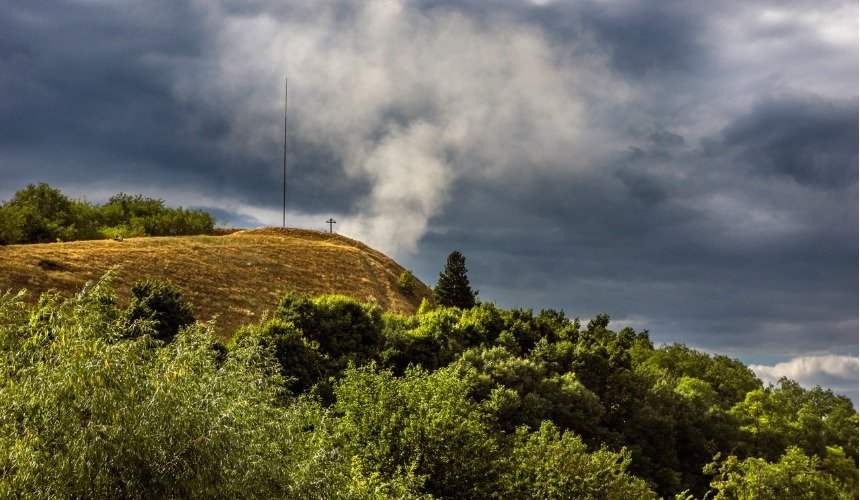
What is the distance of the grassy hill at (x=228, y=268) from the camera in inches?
2643

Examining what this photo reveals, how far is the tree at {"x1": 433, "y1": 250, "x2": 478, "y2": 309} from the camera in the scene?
83750mm

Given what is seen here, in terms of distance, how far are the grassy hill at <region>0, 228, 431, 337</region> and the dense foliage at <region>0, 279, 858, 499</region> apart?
18.7 metres

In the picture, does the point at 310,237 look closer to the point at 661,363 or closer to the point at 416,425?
the point at 661,363

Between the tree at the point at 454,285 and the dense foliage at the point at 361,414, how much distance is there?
43.7ft

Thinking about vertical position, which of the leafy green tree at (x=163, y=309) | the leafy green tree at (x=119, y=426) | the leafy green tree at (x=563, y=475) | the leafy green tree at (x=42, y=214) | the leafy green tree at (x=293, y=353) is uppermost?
the leafy green tree at (x=42, y=214)

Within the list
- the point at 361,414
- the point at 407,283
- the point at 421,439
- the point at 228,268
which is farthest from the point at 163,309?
the point at 407,283

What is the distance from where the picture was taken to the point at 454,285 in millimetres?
83875

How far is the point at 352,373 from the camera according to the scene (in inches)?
1578

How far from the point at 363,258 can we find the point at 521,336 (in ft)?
151

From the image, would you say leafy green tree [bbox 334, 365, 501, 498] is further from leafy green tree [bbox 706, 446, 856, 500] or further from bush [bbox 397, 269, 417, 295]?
bush [bbox 397, 269, 417, 295]

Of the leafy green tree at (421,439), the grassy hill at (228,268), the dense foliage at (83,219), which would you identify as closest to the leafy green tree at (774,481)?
the leafy green tree at (421,439)

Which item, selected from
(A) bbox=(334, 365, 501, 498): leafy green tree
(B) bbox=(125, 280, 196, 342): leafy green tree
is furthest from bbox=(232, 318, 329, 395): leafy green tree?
(A) bbox=(334, 365, 501, 498): leafy green tree

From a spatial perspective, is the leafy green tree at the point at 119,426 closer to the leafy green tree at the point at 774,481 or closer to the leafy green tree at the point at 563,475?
the leafy green tree at the point at 563,475

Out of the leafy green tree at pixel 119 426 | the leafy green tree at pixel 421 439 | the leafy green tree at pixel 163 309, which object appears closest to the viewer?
the leafy green tree at pixel 119 426
